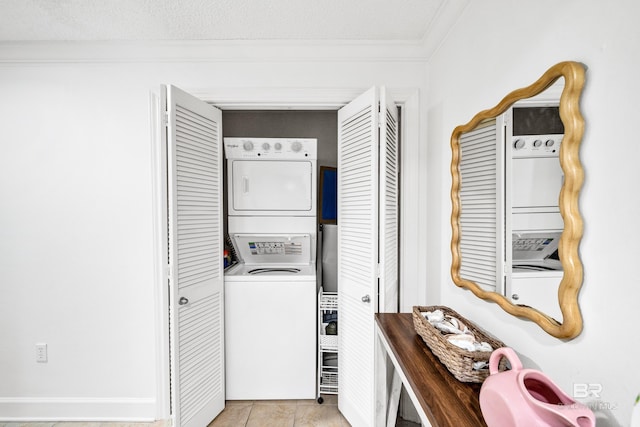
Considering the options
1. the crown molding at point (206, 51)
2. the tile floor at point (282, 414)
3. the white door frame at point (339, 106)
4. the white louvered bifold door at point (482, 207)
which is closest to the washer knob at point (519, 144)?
the white louvered bifold door at point (482, 207)

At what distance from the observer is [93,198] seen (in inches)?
81.0

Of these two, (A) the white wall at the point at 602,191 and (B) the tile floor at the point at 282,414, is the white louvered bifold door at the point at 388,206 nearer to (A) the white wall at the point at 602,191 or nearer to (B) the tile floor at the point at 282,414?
(A) the white wall at the point at 602,191

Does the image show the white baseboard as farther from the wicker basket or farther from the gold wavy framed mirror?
the gold wavy framed mirror

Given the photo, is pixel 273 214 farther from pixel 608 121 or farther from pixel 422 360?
pixel 608 121

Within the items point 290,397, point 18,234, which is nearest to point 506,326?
point 290,397

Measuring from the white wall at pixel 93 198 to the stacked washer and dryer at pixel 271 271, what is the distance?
0.52 metres

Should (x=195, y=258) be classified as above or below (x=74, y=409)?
above

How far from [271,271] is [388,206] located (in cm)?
128

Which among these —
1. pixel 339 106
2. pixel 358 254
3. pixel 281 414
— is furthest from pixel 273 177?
pixel 281 414

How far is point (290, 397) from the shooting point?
2279mm

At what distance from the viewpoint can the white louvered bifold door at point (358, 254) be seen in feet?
5.78

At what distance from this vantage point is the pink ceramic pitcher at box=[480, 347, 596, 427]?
2.23ft

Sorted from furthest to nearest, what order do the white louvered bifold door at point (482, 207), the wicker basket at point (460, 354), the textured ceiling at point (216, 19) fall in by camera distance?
1. the textured ceiling at point (216, 19)
2. the white louvered bifold door at point (482, 207)
3. the wicker basket at point (460, 354)

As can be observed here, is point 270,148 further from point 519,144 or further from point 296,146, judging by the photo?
point 519,144
